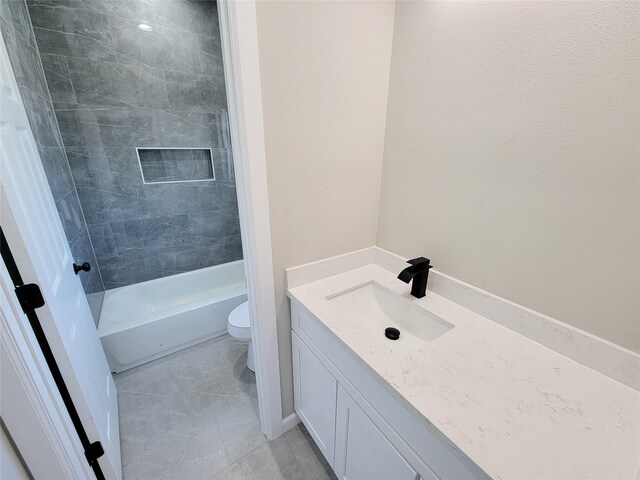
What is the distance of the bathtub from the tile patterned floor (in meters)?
0.14

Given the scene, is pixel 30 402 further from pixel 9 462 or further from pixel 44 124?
pixel 44 124

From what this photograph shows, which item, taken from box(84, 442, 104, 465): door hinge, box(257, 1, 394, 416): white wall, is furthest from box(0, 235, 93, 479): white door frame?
box(257, 1, 394, 416): white wall

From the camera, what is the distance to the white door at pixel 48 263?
746mm

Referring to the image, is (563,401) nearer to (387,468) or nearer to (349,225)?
(387,468)

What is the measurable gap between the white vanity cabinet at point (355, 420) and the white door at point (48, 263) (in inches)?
32.4

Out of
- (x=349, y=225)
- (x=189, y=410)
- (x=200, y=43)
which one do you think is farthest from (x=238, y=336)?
(x=200, y=43)

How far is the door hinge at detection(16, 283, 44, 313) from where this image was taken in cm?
74

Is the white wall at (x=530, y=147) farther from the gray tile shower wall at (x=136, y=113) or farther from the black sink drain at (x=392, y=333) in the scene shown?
the gray tile shower wall at (x=136, y=113)

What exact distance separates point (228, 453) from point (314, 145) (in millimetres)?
1571

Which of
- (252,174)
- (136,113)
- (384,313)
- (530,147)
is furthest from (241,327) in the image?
(136,113)

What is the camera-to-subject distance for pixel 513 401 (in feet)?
2.10

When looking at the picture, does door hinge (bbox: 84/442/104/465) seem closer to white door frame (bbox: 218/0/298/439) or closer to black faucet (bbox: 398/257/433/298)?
white door frame (bbox: 218/0/298/439)

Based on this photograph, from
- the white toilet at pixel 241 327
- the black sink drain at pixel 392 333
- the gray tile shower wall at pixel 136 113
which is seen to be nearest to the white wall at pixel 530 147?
the black sink drain at pixel 392 333

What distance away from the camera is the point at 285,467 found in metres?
1.24
